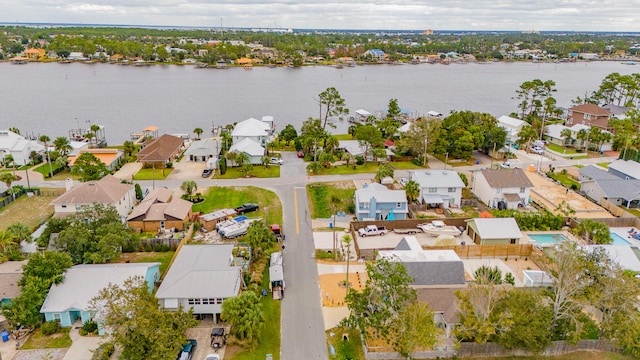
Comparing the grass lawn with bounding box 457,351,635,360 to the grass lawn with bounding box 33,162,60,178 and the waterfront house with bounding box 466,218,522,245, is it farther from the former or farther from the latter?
the grass lawn with bounding box 33,162,60,178

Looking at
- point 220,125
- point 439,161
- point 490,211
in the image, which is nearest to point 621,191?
point 490,211

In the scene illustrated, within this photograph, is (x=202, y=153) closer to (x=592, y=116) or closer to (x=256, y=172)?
(x=256, y=172)

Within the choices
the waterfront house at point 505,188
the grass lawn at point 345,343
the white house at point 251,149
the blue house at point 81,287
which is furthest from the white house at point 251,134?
the grass lawn at point 345,343

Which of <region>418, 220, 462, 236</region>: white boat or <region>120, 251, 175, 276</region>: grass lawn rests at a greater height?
<region>418, 220, 462, 236</region>: white boat

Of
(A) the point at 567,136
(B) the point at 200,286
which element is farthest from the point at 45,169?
(A) the point at 567,136

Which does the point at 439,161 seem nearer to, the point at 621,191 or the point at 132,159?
the point at 621,191

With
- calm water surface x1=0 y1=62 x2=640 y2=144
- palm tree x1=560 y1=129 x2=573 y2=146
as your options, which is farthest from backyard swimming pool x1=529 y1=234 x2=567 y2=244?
calm water surface x1=0 y1=62 x2=640 y2=144

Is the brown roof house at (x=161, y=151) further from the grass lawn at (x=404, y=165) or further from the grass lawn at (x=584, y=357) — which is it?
A: the grass lawn at (x=584, y=357)
